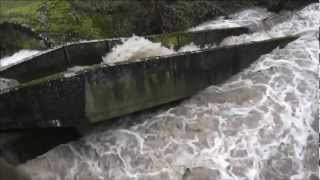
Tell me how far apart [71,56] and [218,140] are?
152 inches

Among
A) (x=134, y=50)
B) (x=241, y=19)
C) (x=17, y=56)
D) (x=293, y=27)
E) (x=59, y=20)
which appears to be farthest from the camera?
(x=241, y=19)

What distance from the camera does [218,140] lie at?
9.00 metres

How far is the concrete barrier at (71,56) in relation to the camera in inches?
390

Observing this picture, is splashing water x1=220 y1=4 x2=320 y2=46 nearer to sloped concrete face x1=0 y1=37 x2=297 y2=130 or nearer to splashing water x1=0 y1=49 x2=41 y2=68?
sloped concrete face x1=0 y1=37 x2=297 y2=130

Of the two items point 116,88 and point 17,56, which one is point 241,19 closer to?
point 116,88

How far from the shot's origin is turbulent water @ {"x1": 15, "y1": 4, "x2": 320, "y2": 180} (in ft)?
28.0

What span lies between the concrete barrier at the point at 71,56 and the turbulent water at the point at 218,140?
5.31 feet

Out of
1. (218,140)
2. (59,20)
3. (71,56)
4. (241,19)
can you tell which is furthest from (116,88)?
(241,19)

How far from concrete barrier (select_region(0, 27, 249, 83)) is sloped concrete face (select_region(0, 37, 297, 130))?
1.34 m

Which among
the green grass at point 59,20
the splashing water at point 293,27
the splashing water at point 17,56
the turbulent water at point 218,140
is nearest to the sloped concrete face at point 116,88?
the turbulent water at point 218,140

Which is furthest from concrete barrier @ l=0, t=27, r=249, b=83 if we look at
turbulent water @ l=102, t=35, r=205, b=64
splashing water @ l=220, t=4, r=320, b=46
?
splashing water @ l=220, t=4, r=320, b=46

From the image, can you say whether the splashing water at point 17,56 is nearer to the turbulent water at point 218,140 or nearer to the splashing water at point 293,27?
the turbulent water at point 218,140

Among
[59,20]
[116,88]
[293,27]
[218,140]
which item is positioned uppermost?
[59,20]

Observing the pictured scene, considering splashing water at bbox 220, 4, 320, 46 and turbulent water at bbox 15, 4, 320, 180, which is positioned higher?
splashing water at bbox 220, 4, 320, 46
